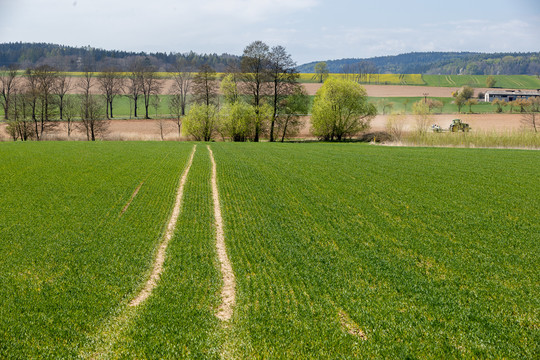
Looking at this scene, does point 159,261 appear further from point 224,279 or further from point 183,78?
point 183,78

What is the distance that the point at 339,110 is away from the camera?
65.0 metres

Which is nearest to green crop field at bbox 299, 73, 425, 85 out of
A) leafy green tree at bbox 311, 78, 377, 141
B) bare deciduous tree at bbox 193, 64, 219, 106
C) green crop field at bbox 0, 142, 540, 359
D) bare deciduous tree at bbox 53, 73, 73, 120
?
bare deciduous tree at bbox 53, 73, 73, 120

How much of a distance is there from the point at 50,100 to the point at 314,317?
76.9 metres

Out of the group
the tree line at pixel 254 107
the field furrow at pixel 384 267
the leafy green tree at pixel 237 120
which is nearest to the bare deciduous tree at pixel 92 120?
the tree line at pixel 254 107

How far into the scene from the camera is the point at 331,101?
6488 cm

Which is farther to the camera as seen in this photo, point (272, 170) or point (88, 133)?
point (88, 133)

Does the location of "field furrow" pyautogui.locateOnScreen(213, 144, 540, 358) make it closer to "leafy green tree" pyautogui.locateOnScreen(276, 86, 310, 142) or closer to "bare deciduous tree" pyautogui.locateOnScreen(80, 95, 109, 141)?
"leafy green tree" pyautogui.locateOnScreen(276, 86, 310, 142)

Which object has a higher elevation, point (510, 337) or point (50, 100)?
point (50, 100)

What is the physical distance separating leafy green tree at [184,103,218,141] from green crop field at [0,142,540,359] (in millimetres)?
41484

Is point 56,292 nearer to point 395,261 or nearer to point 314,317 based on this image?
point 314,317

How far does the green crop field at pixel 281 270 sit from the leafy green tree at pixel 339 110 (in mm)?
45431

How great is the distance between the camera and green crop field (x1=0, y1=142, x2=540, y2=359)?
7074 mm

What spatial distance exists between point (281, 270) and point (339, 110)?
190 feet

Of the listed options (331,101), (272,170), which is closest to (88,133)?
(331,101)
